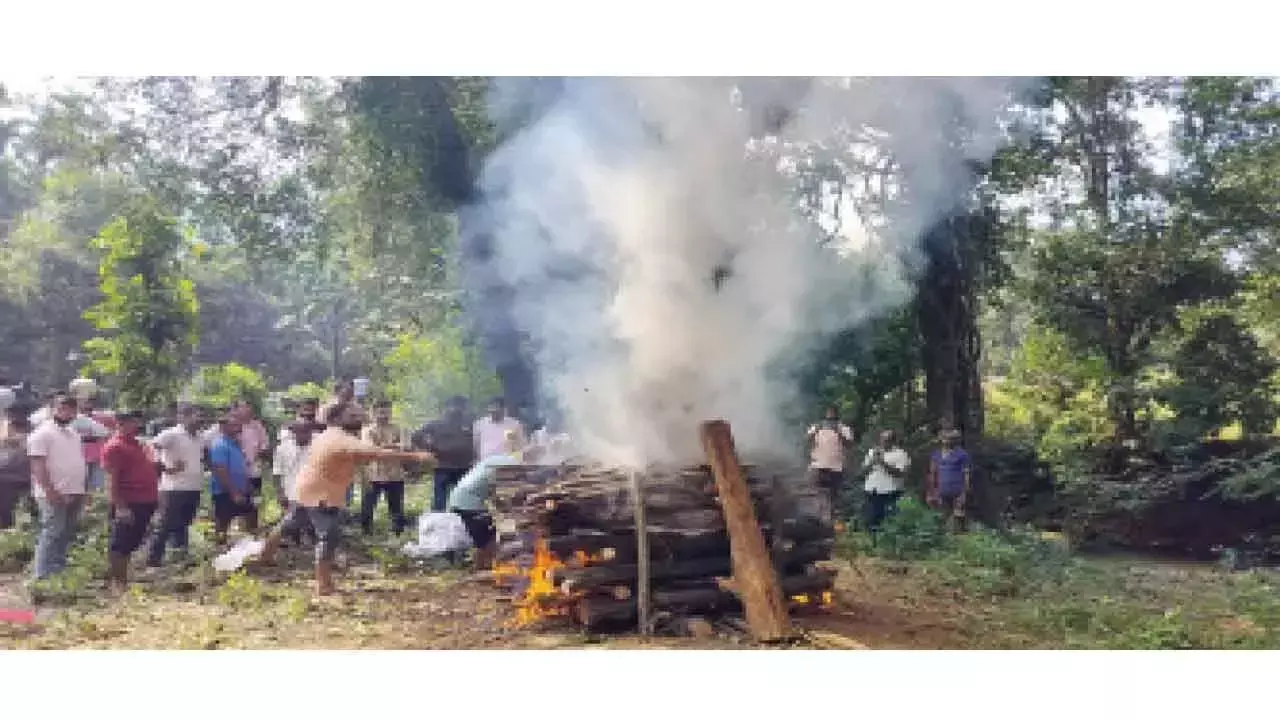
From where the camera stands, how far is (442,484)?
8.55 m

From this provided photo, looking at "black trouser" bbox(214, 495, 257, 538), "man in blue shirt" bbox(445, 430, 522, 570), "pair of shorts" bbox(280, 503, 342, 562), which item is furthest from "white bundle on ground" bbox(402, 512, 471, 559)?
"black trouser" bbox(214, 495, 257, 538)

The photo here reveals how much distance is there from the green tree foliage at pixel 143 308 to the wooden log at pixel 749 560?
14.4ft

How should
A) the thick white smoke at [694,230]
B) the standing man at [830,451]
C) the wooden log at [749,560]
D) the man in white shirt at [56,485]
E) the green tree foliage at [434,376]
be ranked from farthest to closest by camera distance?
the green tree foliage at [434,376] → the standing man at [830,451] → the thick white smoke at [694,230] → the man in white shirt at [56,485] → the wooden log at [749,560]

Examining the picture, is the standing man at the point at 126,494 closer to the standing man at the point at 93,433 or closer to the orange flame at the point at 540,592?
the standing man at the point at 93,433

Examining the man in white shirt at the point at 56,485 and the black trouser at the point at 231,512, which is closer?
the man in white shirt at the point at 56,485

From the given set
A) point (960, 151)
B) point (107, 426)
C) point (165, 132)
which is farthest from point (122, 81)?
point (960, 151)

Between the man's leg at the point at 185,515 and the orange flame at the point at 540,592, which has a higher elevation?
the man's leg at the point at 185,515

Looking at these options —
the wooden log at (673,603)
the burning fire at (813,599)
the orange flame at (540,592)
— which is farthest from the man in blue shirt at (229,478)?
the burning fire at (813,599)

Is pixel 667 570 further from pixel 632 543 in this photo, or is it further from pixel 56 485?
pixel 56 485

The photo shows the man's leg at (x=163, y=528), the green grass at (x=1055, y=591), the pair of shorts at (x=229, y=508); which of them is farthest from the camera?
the pair of shorts at (x=229, y=508)

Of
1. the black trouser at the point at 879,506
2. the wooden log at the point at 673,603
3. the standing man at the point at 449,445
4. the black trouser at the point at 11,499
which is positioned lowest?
the wooden log at the point at 673,603

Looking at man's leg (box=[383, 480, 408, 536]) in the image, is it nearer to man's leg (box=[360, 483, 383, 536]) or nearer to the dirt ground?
man's leg (box=[360, 483, 383, 536])

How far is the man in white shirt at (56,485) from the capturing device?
743cm

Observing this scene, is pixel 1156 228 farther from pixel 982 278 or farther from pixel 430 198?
pixel 430 198
